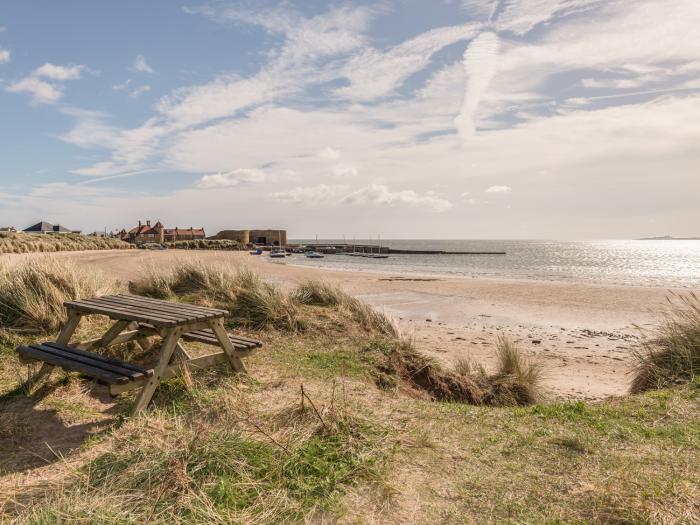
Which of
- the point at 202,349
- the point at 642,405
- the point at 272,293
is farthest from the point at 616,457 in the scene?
the point at 272,293

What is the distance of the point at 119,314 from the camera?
15.3 feet

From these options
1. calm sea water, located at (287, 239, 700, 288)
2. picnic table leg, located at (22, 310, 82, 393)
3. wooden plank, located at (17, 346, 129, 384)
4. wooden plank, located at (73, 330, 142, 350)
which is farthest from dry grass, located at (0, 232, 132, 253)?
wooden plank, located at (17, 346, 129, 384)

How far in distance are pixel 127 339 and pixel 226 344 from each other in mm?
1847

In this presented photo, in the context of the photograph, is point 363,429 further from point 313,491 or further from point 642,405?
point 642,405

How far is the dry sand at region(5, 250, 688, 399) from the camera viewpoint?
8969 mm

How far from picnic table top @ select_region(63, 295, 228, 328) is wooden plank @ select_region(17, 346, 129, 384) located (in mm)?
555

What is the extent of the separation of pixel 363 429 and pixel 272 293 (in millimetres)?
5994

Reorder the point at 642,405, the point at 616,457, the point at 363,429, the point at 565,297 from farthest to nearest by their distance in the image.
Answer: the point at 565,297 < the point at 642,405 < the point at 363,429 < the point at 616,457

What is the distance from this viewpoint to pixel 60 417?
470 cm

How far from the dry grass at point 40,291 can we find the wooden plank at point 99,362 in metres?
3.00

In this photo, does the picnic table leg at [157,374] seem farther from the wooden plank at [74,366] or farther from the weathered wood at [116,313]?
the wooden plank at [74,366]

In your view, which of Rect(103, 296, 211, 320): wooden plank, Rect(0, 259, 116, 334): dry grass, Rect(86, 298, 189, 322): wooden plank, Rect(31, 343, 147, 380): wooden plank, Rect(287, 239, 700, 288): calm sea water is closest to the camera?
Rect(31, 343, 147, 380): wooden plank

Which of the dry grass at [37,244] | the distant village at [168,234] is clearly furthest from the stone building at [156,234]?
the dry grass at [37,244]

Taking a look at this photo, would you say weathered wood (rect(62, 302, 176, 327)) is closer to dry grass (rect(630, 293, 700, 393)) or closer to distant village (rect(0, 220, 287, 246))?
dry grass (rect(630, 293, 700, 393))
